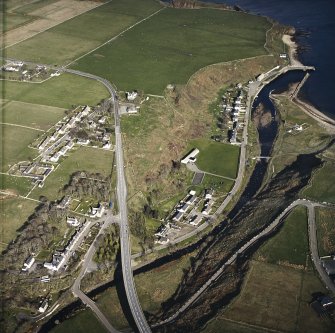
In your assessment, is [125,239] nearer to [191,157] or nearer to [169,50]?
[191,157]

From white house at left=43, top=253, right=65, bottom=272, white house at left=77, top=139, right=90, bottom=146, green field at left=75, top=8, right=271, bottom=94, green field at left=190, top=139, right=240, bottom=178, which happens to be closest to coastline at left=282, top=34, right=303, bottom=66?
green field at left=75, top=8, right=271, bottom=94

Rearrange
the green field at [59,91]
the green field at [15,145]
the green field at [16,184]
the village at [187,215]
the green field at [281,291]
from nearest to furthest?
1. the green field at [281,291]
2. the village at [187,215]
3. the green field at [16,184]
4. the green field at [15,145]
5. the green field at [59,91]

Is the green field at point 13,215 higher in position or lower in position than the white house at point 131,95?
lower

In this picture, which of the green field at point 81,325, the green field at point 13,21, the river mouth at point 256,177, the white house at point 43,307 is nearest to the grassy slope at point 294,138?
the river mouth at point 256,177

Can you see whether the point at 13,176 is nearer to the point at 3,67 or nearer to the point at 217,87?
the point at 3,67

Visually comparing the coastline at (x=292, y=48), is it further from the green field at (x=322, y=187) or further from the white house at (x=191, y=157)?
the green field at (x=322, y=187)

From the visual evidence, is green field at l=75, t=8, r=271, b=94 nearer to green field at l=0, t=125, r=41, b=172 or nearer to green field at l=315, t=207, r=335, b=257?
green field at l=0, t=125, r=41, b=172

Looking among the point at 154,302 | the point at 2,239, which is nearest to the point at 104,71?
the point at 2,239

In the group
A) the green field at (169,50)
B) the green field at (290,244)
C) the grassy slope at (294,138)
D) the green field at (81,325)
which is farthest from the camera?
the green field at (169,50)
